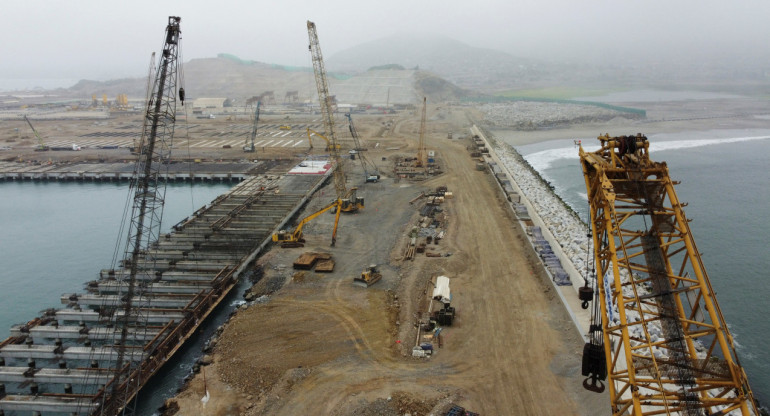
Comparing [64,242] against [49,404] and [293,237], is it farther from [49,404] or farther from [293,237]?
[49,404]

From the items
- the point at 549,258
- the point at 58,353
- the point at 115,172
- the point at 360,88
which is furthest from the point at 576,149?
the point at 360,88

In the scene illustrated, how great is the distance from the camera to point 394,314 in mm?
25609

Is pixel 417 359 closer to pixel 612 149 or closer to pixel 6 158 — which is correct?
pixel 612 149

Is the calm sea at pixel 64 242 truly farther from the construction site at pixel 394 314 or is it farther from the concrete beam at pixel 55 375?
the concrete beam at pixel 55 375

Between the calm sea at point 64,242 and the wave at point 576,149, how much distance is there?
44.8 m

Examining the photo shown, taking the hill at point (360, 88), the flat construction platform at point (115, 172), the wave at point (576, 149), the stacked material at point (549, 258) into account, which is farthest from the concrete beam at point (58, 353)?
the hill at point (360, 88)

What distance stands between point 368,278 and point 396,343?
6828 mm

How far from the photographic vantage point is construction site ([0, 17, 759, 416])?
1159 cm

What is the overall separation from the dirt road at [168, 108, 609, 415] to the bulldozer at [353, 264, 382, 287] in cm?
44

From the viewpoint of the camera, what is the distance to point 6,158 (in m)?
73.5

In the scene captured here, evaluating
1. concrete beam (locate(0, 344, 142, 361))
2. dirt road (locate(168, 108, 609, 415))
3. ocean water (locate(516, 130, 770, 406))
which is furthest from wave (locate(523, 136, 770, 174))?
concrete beam (locate(0, 344, 142, 361))

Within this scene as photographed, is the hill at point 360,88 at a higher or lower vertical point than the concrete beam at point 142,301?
higher

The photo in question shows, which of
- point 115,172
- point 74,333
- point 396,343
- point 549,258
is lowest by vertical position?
point 74,333

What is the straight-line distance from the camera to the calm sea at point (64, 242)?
26.6 meters
